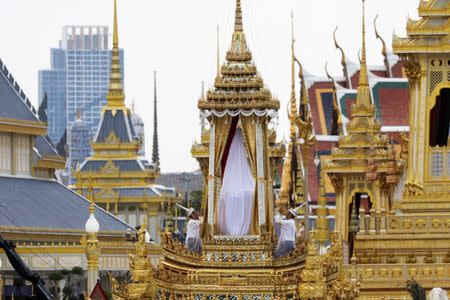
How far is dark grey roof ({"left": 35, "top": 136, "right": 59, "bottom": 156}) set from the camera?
64500 millimetres

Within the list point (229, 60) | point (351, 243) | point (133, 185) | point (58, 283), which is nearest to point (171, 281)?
point (229, 60)

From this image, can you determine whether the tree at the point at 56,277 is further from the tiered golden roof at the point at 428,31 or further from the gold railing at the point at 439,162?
the tiered golden roof at the point at 428,31

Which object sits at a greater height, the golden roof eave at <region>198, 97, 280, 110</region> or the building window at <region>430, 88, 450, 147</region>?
the golden roof eave at <region>198, 97, 280, 110</region>

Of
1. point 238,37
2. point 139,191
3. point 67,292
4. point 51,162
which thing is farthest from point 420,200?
point 139,191

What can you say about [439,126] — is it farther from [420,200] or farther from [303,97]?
[303,97]

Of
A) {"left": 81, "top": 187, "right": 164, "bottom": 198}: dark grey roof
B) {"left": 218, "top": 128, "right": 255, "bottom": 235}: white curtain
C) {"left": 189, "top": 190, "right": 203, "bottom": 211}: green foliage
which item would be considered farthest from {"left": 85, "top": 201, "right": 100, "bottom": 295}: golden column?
{"left": 81, "top": 187, "right": 164, "bottom": 198}: dark grey roof

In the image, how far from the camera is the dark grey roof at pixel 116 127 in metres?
82.6

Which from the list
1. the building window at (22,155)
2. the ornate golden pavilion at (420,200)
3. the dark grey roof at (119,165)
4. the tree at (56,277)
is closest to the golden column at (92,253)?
the tree at (56,277)

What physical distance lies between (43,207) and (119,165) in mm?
23301

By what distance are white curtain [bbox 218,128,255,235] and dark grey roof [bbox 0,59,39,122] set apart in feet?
92.4

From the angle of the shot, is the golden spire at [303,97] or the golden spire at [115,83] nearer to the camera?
the golden spire at [303,97]

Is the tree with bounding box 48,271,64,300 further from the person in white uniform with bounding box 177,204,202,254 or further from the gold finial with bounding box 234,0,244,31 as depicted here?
the person in white uniform with bounding box 177,204,202,254

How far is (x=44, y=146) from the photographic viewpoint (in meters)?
65.5

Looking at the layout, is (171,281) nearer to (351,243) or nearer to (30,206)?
(351,243)
